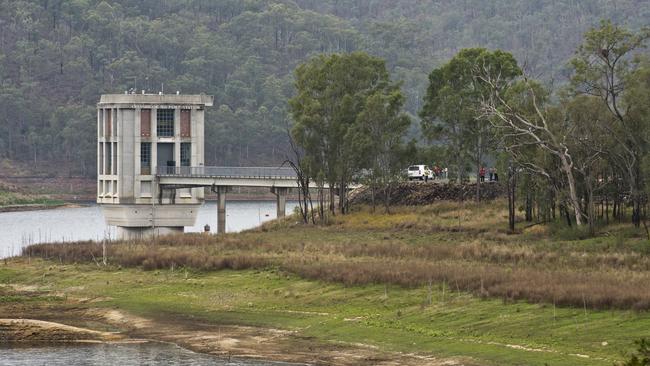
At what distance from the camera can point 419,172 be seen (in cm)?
13325

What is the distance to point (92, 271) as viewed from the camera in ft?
307

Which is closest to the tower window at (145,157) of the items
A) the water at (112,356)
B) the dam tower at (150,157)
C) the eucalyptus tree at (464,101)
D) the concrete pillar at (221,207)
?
the dam tower at (150,157)

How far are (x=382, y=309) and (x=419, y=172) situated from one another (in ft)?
214

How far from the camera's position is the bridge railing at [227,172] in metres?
132

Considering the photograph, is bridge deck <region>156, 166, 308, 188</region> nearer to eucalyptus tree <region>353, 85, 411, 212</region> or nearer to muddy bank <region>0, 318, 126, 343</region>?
eucalyptus tree <region>353, 85, 411, 212</region>

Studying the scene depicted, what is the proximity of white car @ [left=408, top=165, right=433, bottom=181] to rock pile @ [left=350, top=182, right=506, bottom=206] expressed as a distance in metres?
9.03

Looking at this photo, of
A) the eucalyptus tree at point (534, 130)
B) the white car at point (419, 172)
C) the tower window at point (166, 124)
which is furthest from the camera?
the tower window at point (166, 124)

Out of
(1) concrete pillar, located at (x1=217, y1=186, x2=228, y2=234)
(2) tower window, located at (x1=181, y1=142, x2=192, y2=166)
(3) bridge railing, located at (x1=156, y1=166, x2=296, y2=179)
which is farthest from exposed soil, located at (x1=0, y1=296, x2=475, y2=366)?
(2) tower window, located at (x1=181, y1=142, x2=192, y2=166)

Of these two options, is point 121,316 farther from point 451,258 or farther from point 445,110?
point 445,110

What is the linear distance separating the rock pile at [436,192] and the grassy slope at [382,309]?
10.2 meters

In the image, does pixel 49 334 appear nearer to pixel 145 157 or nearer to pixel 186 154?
pixel 145 157

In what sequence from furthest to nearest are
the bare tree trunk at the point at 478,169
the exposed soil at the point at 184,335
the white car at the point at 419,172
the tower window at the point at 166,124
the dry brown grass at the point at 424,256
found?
the tower window at the point at 166,124 → the white car at the point at 419,172 → the bare tree trunk at the point at 478,169 → the dry brown grass at the point at 424,256 → the exposed soil at the point at 184,335

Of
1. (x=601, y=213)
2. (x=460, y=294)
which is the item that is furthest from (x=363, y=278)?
(x=601, y=213)

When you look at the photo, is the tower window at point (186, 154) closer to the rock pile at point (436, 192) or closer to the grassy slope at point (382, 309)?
the rock pile at point (436, 192)
